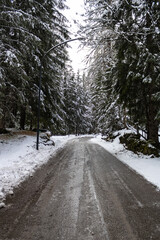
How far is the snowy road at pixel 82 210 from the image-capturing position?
2.57m

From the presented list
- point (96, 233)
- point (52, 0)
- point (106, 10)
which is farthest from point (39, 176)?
point (52, 0)

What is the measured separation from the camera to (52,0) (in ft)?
44.0

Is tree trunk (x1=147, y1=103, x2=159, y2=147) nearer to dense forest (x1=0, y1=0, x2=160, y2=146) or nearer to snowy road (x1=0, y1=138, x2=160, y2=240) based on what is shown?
dense forest (x1=0, y1=0, x2=160, y2=146)

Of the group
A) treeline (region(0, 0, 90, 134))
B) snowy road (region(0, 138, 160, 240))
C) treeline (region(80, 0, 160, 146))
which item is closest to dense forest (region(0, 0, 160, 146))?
treeline (region(80, 0, 160, 146))

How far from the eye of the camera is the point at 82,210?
10.7 feet

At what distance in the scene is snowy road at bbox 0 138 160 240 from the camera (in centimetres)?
257

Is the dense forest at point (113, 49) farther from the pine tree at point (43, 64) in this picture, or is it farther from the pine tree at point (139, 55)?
the pine tree at point (43, 64)

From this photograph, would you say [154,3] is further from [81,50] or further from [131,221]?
[131,221]

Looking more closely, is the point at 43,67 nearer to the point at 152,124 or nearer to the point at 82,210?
the point at 152,124

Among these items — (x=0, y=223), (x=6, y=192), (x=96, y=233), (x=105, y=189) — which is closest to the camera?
(x=96, y=233)

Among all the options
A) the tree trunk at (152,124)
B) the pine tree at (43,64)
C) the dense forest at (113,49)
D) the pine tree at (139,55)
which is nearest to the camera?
the pine tree at (139,55)

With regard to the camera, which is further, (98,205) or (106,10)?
(106,10)

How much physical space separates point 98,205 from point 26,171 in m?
3.32

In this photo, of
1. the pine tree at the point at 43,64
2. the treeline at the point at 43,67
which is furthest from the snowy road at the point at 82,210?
the pine tree at the point at 43,64
